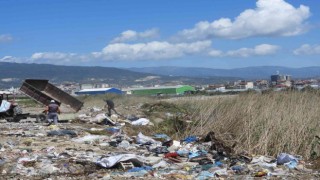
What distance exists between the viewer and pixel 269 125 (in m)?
11.8

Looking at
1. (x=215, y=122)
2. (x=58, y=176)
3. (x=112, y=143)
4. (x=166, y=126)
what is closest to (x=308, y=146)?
(x=215, y=122)

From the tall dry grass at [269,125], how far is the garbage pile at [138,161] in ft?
2.33

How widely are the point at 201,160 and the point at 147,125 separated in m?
9.36

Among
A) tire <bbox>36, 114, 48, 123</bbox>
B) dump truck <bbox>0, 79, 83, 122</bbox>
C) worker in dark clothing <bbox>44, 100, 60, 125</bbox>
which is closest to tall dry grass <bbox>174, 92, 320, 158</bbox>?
worker in dark clothing <bbox>44, 100, 60, 125</bbox>

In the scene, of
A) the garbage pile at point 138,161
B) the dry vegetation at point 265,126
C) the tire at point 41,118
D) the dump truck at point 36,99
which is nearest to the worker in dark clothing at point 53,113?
the tire at point 41,118

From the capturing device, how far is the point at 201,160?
990 cm

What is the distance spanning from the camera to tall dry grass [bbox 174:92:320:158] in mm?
11133

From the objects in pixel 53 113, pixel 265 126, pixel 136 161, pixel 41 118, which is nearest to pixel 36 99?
pixel 41 118

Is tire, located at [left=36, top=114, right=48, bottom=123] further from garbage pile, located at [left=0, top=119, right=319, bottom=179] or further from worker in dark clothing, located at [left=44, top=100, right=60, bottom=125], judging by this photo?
garbage pile, located at [left=0, top=119, right=319, bottom=179]

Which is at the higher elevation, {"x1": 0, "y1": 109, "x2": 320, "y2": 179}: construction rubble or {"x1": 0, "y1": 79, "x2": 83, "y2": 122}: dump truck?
{"x1": 0, "y1": 79, "x2": 83, "y2": 122}: dump truck

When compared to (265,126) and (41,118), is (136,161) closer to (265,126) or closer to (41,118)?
(265,126)

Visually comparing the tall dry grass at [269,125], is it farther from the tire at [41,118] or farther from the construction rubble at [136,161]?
the tire at [41,118]

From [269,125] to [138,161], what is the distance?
12.9ft

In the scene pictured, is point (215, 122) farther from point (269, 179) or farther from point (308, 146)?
point (269, 179)
